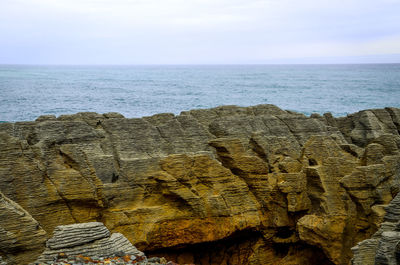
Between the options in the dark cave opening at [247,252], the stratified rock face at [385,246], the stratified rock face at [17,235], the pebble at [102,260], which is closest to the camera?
the stratified rock face at [385,246]

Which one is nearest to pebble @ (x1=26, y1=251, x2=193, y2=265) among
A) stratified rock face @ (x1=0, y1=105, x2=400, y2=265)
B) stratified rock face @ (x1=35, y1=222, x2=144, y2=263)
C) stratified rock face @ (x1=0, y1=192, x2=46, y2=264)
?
stratified rock face @ (x1=35, y1=222, x2=144, y2=263)

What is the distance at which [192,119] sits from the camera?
21.1 metres

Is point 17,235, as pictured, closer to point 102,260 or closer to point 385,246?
point 102,260

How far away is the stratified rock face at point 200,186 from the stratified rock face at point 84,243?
4.15 meters

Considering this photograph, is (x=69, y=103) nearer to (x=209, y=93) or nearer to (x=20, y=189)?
(x=209, y=93)

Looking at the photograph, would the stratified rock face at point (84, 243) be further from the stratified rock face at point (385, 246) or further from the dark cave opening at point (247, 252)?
the dark cave opening at point (247, 252)

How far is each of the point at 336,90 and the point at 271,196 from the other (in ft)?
329

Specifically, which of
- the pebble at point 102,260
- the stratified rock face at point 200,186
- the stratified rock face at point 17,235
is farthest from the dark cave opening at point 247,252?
the pebble at point 102,260

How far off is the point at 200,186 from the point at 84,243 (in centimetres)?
683

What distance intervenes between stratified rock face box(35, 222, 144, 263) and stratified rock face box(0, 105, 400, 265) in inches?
164

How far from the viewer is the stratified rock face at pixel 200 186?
1648 centimetres

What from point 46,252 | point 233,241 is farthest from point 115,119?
point 46,252

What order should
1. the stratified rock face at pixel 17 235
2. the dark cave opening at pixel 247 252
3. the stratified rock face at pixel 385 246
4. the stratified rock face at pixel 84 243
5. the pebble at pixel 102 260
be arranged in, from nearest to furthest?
the stratified rock face at pixel 385 246, the pebble at pixel 102 260, the stratified rock face at pixel 84 243, the stratified rock face at pixel 17 235, the dark cave opening at pixel 247 252

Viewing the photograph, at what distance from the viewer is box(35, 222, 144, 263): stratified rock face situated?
38.9 feet
